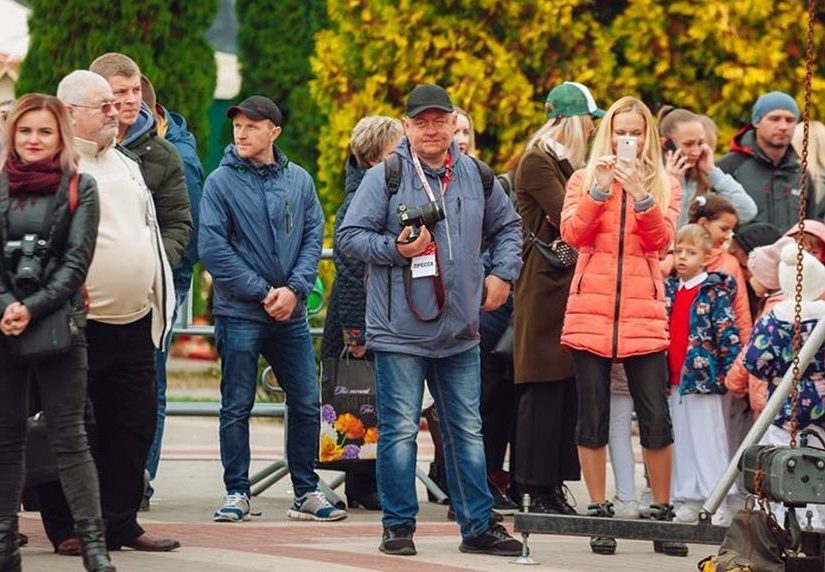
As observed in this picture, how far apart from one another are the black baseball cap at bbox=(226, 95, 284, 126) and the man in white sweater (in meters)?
1.41

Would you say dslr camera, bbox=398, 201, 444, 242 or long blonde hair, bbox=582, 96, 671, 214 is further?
long blonde hair, bbox=582, 96, 671, 214

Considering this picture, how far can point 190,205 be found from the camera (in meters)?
11.2

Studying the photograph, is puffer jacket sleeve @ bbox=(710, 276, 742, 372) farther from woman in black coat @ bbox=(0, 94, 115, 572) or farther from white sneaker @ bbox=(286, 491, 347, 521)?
woman in black coat @ bbox=(0, 94, 115, 572)

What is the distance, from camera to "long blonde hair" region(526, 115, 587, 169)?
11.2 metres

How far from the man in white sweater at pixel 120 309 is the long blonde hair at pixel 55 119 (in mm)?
585

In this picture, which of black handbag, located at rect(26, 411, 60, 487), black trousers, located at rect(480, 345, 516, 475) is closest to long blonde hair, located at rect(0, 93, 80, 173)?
black handbag, located at rect(26, 411, 60, 487)

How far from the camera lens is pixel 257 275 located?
35.6ft

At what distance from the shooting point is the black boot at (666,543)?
33.0ft

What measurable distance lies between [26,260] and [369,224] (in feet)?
6.21

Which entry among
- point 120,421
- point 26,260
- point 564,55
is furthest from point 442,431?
point 564,55

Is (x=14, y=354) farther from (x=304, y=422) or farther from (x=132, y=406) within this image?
(x=304, y=422)

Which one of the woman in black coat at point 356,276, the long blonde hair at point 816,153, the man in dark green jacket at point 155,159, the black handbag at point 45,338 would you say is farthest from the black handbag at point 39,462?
the long blonde hair at point 816,153

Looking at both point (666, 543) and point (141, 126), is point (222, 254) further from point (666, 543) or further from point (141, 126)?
point (666, 543)

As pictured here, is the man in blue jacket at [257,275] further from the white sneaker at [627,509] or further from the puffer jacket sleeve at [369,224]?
the white sneaker at [627,509]
